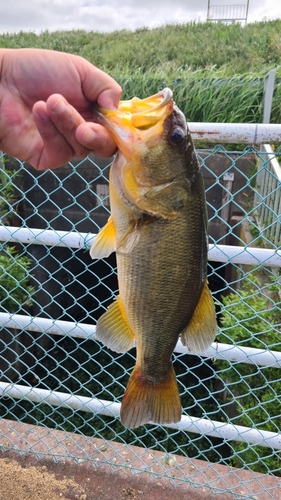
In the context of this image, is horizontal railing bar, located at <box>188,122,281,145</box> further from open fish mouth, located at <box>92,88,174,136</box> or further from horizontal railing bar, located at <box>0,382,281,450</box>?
horizontal railing bar, located at <box>0,382,281,450</box>

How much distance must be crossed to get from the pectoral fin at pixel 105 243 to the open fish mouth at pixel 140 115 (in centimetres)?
28

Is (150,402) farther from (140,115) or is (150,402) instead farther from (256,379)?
(256,379)

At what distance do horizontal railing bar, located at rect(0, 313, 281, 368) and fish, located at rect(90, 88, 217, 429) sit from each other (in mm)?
569

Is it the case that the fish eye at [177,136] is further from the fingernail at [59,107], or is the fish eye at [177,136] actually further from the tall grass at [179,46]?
the tall grass at [179,46]

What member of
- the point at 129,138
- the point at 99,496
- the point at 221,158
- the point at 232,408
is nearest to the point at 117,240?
the point at 129,138

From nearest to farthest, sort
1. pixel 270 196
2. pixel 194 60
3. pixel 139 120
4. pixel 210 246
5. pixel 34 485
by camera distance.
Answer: pixel 139 120 → pixel 210 246 → pixel 34 485 → pixel 270 196 → pixel 194 60

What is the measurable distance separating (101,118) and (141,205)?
0.25 m

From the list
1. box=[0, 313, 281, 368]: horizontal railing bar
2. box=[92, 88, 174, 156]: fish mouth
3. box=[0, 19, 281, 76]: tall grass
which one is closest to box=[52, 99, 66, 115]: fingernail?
box=[92, 88, 174, 156]: fish mouth

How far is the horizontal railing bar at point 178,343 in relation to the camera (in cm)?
184

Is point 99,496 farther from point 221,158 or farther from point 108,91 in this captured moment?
point 221,158

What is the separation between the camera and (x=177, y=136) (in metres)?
1.09

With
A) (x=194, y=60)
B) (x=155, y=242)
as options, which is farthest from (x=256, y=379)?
(x=194, y=60)

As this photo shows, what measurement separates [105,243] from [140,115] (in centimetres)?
37

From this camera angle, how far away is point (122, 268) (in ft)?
4.02
